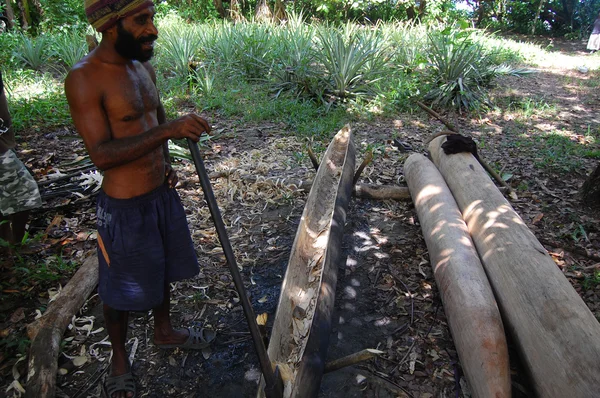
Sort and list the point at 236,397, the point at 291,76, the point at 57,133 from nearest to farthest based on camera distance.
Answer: the point at 236,397 → the point at 57,133 → the point at 291,76

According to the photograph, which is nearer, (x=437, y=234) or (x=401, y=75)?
(x=437, y=234)

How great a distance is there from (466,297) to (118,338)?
193 centimetres

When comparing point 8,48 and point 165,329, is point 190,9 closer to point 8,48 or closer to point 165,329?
point 8,48

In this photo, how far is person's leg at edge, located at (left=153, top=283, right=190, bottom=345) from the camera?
7.75 feet

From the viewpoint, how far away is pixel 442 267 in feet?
8.57

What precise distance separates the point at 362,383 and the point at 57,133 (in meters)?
5.22

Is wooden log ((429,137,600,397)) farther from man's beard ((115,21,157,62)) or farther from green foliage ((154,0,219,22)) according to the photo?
green foliage ((154,0,219,22))

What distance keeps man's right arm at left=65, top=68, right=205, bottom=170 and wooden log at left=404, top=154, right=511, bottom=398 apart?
1.70m

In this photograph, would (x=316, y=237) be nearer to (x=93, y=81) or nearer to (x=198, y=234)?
(x=198, y=234)

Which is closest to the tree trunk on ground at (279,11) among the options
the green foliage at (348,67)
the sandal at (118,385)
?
the green foliage at (348,67)

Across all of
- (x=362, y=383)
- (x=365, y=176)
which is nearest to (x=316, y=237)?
(x=362, y=383)

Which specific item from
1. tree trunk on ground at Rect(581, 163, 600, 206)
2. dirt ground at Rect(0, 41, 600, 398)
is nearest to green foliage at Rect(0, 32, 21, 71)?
dirt ground at Rect(0, 41, 600, 398)

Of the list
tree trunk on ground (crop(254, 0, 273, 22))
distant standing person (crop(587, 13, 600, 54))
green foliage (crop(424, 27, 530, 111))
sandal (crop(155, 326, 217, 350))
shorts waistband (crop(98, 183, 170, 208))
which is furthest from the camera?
tree trunk on ground (crop(254, 0, 273, 22))

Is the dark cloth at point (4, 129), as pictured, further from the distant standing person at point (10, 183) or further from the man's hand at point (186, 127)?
the man's hand at point (186, 127)
